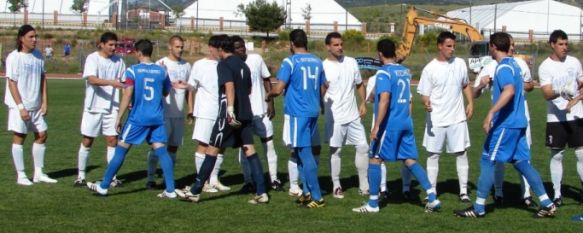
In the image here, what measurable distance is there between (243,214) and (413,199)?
2.31 meters

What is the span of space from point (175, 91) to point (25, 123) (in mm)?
1970

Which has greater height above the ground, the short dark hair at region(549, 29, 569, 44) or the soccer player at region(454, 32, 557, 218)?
the short dark hair at region(549, 29, 569, 44)

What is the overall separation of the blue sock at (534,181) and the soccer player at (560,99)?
3.48ft

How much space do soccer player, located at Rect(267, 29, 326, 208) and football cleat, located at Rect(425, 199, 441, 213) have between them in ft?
3.88

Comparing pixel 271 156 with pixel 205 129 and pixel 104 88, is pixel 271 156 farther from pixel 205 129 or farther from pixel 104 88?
pixel 104 88

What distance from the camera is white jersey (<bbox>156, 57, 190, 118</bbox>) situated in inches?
422

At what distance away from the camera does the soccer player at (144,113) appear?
9.86 m

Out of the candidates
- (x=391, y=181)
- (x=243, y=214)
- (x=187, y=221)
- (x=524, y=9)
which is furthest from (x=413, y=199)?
(x=524, y=9)

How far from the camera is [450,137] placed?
32.7 feet

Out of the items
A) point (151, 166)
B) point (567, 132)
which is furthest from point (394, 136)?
point (151, 166)

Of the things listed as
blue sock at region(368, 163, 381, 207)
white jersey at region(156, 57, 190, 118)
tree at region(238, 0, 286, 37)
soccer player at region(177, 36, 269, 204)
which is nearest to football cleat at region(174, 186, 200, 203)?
soccer player at region(177, 36, 269, 204)

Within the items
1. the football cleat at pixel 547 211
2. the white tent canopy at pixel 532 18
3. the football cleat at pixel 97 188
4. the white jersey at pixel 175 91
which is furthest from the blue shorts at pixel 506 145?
the white tent canopy at pixel 532 18

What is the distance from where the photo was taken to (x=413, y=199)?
10.3m

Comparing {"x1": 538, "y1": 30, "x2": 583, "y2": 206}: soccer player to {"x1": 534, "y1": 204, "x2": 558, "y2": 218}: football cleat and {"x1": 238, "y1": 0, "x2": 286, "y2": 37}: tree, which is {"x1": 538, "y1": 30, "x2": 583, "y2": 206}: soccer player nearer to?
{"x1": 534, "y1": 204, "x2": 558, "y2": 218}: football cleat
